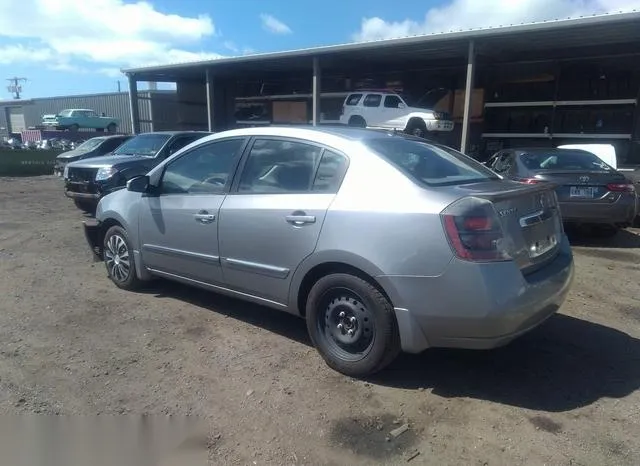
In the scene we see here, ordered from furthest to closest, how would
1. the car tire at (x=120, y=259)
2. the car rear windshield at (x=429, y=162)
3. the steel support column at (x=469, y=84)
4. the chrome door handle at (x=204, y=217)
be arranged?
the steel support column at (x=469, y=84)
the car tire at (x=120, y=259)
the chrome door handle at (x=204, y=217)
the car rear windshield at (x=429, y=162)

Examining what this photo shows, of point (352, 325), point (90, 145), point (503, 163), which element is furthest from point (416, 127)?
point (352, 325)

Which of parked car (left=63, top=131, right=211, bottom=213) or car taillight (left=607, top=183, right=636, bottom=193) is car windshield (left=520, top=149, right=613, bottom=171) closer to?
car taillight (left=607, top=183, right=636, bottom=193)

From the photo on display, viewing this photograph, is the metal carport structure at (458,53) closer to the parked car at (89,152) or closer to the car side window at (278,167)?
the parked car at (89,152)

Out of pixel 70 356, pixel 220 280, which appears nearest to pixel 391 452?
pixel 220 280

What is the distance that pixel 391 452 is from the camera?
8.70 feet

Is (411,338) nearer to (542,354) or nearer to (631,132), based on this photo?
(542,354)

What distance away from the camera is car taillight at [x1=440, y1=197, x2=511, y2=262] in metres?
2.91

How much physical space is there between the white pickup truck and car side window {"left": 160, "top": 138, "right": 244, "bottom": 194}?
51.8 ft

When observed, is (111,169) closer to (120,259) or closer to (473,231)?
(120,259)

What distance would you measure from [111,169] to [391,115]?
13683 mm

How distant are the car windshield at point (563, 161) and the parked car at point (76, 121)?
3624cm

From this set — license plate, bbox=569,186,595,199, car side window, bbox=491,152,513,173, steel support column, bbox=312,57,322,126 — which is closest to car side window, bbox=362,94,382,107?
steel support column, bbox=312,57,322,126

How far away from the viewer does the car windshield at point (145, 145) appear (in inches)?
408

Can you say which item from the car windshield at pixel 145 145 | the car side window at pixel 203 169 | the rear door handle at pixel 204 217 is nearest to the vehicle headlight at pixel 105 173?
the car windshield at pixel 145 145
